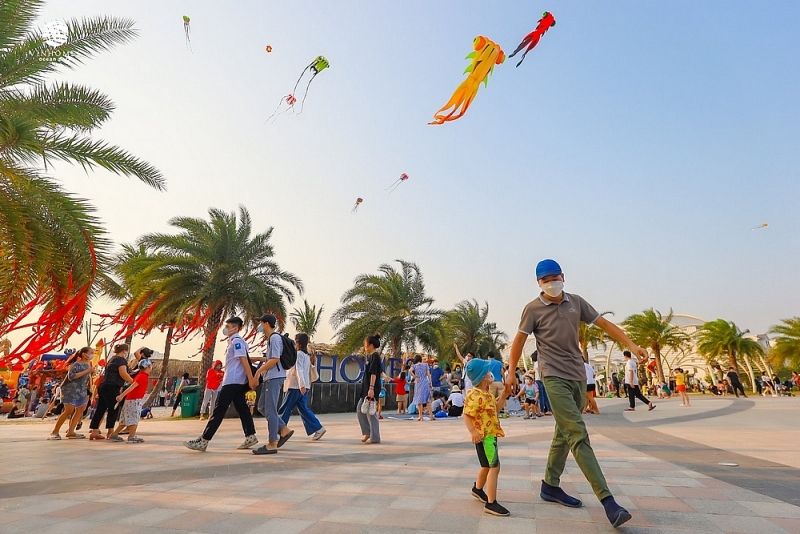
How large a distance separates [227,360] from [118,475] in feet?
6.68

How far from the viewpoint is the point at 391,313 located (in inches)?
1020

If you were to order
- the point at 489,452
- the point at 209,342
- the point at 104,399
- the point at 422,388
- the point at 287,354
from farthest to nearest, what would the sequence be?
the point at 209,342
the point at 422,388
the point at 104,399
the point at 287,354
the point at 489,452

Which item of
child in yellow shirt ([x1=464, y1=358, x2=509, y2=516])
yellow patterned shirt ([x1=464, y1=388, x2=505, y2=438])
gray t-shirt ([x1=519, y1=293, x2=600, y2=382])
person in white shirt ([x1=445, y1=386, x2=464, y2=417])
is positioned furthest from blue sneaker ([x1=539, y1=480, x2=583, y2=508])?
person in white shirt ([x1=445, y1=386, x2=464, y2=417])

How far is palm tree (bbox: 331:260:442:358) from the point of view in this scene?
2550 centimetres

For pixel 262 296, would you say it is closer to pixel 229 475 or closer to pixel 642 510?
pixel 229 475

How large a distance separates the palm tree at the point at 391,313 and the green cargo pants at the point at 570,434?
Answer: 21.9 metres

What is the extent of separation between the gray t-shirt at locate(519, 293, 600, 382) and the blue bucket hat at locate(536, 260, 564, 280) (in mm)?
196

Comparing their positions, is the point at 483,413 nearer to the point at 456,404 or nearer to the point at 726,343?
the point at 456,404

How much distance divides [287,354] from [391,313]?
19093 mm

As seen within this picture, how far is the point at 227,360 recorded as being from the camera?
6703mm

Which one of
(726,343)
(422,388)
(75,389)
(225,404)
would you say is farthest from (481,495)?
(726,343)

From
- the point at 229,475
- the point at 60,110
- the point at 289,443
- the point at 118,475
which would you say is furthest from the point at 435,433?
the point at 60,110

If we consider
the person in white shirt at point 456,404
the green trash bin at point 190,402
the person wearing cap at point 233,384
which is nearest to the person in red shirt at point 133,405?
the person wearing cap at point 233,384

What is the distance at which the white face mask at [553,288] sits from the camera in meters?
3.70
